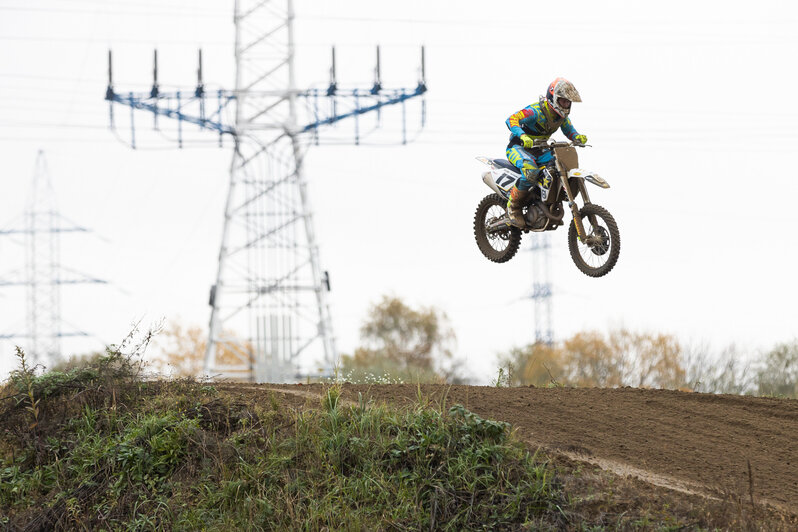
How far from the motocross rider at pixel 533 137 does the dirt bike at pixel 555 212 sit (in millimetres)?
115

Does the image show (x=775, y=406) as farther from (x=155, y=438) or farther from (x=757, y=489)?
(x=155, y=438)

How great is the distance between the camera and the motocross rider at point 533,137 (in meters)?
14.1

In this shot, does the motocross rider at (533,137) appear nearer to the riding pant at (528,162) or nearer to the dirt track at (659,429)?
the riding pant at (528,162)

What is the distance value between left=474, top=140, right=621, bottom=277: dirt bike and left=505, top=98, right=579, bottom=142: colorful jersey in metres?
0.25

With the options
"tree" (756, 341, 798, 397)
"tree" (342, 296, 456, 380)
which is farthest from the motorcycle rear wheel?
"tree" (342, 296, 456, 380)

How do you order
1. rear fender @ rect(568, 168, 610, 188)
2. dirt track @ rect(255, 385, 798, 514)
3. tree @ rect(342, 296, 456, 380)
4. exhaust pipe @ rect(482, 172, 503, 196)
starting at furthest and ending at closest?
tree @ rect(342, 296, 456, 380) → exhaust pipe @ rect(482, 172, 503, 196) → rear fender @ rect(568, 168, 610, 188) → dirt track @ rect(255, 385, 798, 514)

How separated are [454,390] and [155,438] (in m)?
3.99

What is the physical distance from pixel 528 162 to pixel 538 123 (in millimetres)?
588

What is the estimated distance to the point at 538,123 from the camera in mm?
14445

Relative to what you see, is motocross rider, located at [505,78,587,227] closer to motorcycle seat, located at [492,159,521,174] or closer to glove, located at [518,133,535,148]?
glove, located at [518,133,535,148]

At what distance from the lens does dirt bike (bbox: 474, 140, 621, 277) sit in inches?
527

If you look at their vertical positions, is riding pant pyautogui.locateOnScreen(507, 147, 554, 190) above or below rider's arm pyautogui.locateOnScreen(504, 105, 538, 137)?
below

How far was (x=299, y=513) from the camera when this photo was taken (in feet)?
38.3

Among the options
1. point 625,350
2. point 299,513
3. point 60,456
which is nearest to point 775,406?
point 299,513
